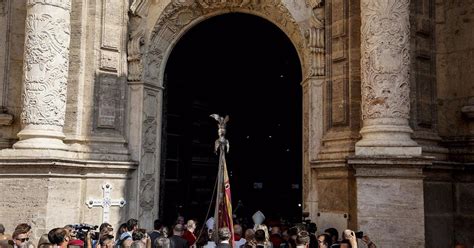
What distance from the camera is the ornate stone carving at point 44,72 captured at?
34.4 feet

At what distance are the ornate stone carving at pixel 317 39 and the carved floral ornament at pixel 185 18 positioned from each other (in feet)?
2.74

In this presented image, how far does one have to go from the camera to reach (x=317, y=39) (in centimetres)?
1107

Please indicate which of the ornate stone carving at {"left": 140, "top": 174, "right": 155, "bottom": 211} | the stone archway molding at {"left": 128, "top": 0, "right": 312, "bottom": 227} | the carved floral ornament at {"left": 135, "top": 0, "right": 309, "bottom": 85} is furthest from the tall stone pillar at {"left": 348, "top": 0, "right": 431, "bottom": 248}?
the ornate stone carving at {"left": 140, "top": 174, "right": 155, "bottom": 211}

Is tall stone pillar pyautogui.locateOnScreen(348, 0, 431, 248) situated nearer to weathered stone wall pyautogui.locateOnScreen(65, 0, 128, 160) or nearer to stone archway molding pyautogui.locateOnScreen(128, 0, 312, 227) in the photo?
stone archway molding pyautogui.locateOnScreen(128, 0, 312, 227)

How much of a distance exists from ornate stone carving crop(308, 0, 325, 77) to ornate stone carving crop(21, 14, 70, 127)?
4680mm

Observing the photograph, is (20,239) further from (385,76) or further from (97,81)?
(385,76)

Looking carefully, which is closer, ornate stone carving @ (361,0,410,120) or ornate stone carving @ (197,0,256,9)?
ornate stone carving @ (361,0,410,120)

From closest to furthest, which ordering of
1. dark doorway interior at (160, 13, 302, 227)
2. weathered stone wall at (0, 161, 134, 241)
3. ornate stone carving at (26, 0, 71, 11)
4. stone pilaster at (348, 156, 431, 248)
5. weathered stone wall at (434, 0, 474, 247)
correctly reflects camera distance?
1. stone pilaster at (348, 156, 431, 248)
2. weathered stone wall at (0, 161, 134, 241)
3. weathered stone wall at (434, 0, 474, 247)
4. ornate stone carving at (26, 0, 71, 11)
5. dark doorway interior at (160, 13, 302, 227)

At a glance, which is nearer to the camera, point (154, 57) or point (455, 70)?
point (455, 70)

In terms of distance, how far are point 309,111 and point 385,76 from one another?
6.71 ft

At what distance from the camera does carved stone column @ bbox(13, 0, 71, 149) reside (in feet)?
34.3

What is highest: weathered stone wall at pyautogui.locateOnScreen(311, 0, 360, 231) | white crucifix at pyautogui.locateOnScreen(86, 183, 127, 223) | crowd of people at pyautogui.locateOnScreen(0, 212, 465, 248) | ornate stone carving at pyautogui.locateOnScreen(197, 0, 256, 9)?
ornate stone carving at pyautogui.locateOnScreen(197, 0, 256, 9)

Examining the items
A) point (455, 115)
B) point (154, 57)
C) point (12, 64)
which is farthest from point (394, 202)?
point (12, 64)

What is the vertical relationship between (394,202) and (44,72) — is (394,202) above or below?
below
